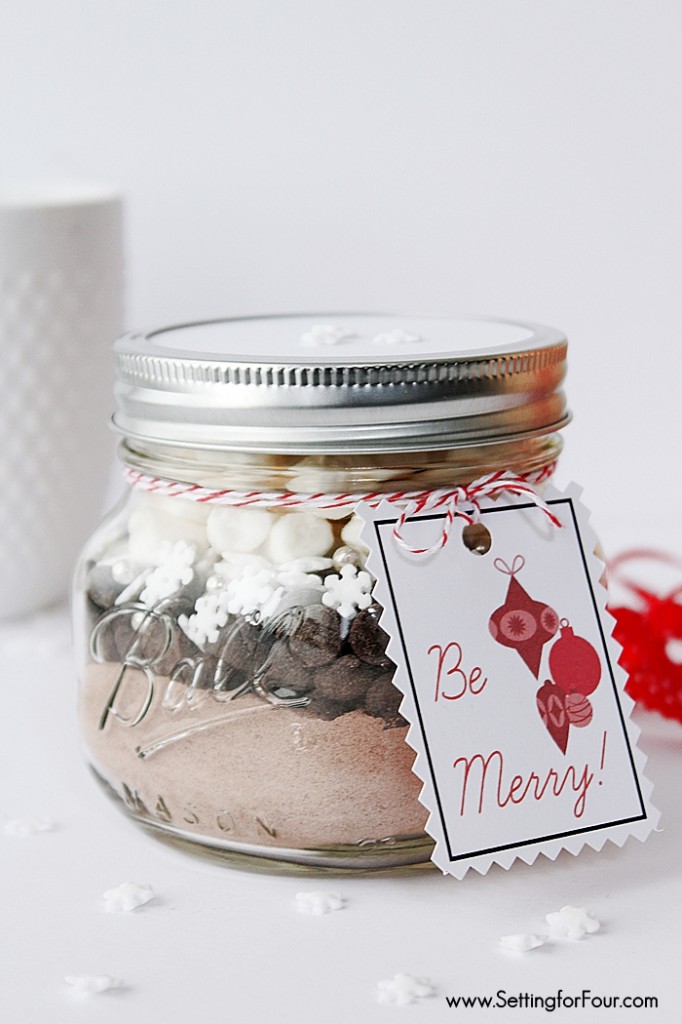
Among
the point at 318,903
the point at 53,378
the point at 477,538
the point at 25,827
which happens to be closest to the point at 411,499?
the point at 477,538

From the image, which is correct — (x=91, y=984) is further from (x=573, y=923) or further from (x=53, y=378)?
(x=53, y=378)

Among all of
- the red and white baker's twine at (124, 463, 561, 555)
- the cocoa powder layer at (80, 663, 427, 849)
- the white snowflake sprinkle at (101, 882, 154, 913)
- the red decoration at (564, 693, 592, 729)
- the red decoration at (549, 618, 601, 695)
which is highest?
the red and white baker's twine at (124, 463, 561, 555)

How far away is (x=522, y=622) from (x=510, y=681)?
39 millimetres

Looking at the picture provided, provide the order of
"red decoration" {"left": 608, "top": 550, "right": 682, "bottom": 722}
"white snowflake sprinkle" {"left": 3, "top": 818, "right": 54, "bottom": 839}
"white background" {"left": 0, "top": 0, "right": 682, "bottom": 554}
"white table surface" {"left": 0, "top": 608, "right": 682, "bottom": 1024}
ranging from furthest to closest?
"white background" {"left": 0, "top": 0, "right": 682, "bottom": 554}, "red decoration" {"left": 608, "top": 550, "right": 682, "bottom": 722}, "white snowflake sprinkle" {"left": 3, "top": 818, "right": 54, "bottom": 839}, "white table surface" {"left": 0, "top": 608, "right": 682, "bottom": 1024}

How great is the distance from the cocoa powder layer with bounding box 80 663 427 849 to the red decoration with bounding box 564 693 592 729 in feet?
0.35

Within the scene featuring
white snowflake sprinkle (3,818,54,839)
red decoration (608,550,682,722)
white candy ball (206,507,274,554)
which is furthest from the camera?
red decoration (608,550,682,722)

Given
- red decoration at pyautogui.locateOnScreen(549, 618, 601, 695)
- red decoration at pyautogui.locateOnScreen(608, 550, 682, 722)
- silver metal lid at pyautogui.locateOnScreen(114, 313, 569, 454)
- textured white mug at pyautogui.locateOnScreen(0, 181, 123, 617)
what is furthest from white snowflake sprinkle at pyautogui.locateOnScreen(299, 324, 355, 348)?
textured white mug at pyautogui.locateOnScreen(0, 181, 123, 617)

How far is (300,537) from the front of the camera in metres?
0.80

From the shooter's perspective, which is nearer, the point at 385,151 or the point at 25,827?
the point at 25,827

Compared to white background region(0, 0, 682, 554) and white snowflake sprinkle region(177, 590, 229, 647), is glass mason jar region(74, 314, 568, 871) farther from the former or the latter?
white background region(0, 0, 682, 554)

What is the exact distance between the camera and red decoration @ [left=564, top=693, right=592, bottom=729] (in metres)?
0.82

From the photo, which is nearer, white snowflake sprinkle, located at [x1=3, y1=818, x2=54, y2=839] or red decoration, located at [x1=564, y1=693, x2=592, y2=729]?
red decoration, located at [x1=564, y1=693, x2=592, y2=729]

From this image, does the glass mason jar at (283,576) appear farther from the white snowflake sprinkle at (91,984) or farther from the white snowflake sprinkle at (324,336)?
the white snowflake sprinkle at (91,984)

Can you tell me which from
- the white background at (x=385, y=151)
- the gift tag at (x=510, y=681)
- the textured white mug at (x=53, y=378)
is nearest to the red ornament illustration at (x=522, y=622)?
the gift tag at (x=510, y=681)
